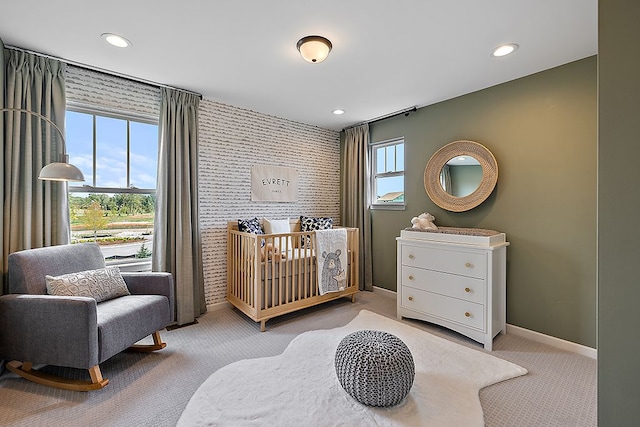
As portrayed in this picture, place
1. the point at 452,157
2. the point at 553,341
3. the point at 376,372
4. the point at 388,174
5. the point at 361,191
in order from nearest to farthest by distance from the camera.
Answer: the point at 376,372, the point at 553,341, the point at 452,157, the point at 388,174, the point at 361,191

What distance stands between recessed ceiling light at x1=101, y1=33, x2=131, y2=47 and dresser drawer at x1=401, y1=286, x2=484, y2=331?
328 centimetres

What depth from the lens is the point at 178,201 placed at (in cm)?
283

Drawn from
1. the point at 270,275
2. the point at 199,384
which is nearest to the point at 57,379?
the point at 199,384

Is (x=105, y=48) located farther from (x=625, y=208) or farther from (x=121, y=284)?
(x=625, y=208)

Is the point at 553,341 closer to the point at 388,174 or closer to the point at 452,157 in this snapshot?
the point at 452,157

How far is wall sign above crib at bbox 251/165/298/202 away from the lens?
3.55m

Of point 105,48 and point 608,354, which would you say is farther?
point 105,48

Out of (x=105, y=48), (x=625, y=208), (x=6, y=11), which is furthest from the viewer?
(x=105, y=48)

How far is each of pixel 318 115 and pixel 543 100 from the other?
7.85 ft

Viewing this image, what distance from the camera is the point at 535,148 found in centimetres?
252

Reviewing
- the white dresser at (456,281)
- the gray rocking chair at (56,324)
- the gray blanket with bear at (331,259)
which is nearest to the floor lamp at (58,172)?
the gray rocking chair at (56,324)

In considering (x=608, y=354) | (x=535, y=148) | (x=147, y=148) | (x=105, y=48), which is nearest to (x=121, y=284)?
(x=147, y=148)

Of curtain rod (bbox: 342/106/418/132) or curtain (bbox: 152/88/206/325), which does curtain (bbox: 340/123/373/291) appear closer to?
curtain rod (bbox: 342/106/418/132)

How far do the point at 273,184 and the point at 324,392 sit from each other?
2.57 meters
